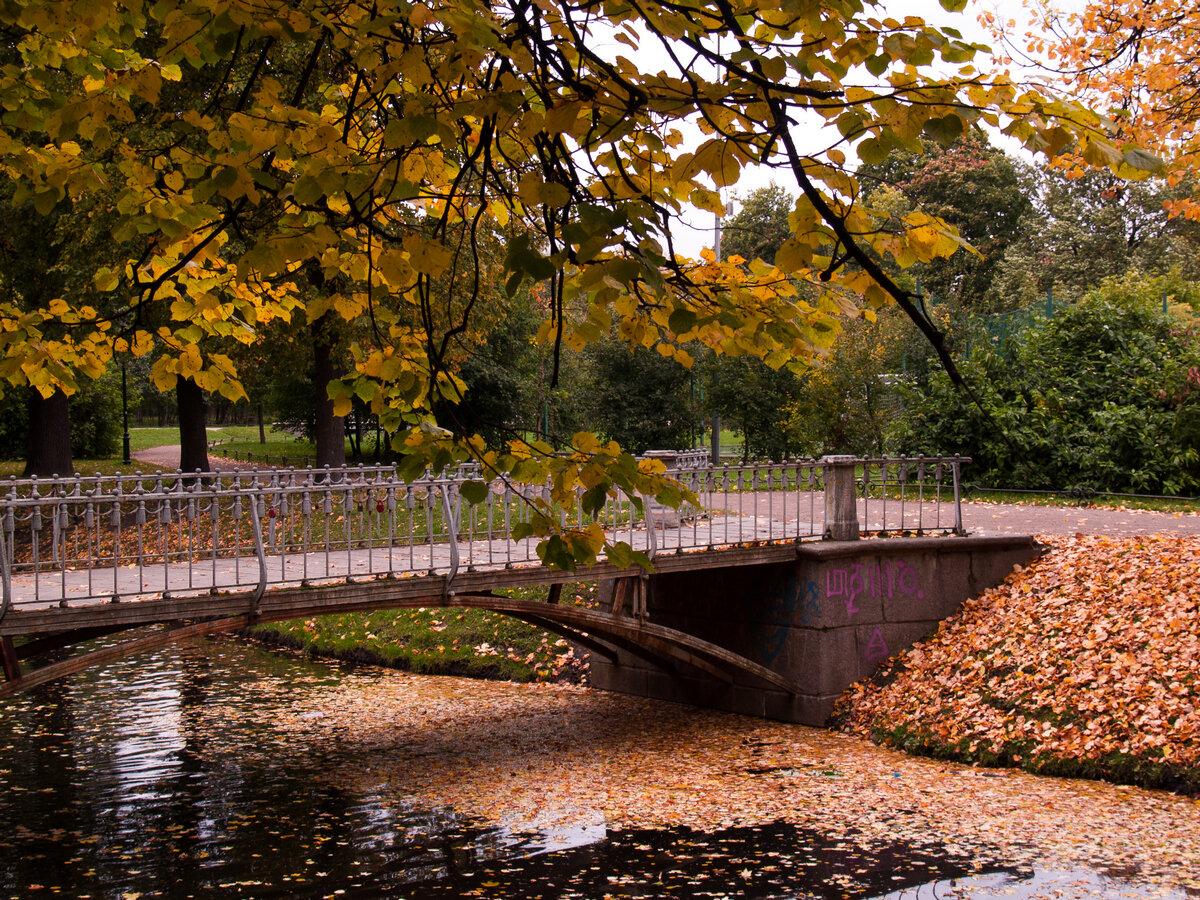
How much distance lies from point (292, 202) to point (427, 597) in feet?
23.6

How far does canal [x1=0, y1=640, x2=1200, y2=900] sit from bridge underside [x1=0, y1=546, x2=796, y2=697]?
0.85 m

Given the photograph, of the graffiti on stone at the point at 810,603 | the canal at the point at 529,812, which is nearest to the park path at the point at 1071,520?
the graffiti on stone at the point at 810,603

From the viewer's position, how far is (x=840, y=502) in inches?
546

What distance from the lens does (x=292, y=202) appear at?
427cm

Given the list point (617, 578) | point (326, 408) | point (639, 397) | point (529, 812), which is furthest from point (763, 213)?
point (529, 812)

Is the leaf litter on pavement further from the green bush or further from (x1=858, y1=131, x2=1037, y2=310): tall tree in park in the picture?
(x1=858, y1=131, x2=1037, y2=310): tall tree in park

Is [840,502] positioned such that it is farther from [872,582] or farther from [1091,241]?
[1091,241]

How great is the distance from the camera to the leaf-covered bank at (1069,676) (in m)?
10.4

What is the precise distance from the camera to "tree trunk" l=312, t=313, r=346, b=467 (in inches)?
811

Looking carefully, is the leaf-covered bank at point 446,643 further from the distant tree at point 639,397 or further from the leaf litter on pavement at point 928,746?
the distant tree at point 639,397

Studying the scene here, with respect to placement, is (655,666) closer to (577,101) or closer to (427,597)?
(427,597)

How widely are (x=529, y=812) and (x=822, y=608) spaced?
4805mm

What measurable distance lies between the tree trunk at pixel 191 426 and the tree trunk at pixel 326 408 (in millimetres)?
2525

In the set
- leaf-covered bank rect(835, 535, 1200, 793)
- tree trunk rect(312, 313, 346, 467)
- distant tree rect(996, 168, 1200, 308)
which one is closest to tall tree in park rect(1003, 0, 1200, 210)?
leaf-covered bank rect(835, 535, 1200, 793)
